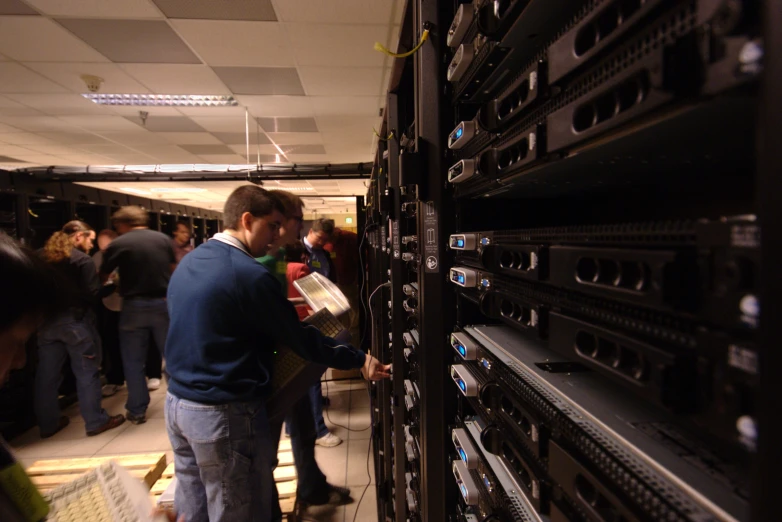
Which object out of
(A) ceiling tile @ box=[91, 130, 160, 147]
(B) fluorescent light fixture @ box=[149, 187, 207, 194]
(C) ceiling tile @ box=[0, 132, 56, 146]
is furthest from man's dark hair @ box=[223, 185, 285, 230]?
(B) fluorescent light fixture @ box=[149, 187, 207, 194]

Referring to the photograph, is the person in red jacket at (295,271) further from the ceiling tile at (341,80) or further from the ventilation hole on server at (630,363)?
the ventilation hole on server at (630,363)

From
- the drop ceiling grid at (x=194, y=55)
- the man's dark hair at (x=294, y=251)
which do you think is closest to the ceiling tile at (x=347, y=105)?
the drop ceiling grid at (x=194, y=55)

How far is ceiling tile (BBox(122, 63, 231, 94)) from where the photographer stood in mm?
3457

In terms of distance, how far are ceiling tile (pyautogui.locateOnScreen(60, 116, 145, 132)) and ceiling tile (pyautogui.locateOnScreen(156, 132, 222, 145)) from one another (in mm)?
461

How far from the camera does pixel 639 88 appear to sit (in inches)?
13.4

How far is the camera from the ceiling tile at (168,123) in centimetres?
482

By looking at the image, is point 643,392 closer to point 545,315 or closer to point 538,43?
point 545,315

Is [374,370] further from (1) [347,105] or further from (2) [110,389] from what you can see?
(2) [110,389]

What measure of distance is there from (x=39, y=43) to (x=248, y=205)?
2995 millimetres

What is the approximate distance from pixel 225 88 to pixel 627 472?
177 inches

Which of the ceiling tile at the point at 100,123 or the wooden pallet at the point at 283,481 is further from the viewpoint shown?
the ceiling tile at the point at 100,123

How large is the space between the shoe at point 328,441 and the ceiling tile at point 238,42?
3.33 meters

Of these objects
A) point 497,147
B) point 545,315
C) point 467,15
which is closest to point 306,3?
point 467,15

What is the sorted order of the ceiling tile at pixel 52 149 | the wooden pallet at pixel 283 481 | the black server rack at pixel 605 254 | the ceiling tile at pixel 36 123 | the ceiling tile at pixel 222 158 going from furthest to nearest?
the ceiling tile at pixel 222 158 < the ceiling tile at pixel 52 149 < the ceiling tile at pixel 36 123 < the wooden pallet at pixel 283 481 < the black server rack at pixel 605 254
